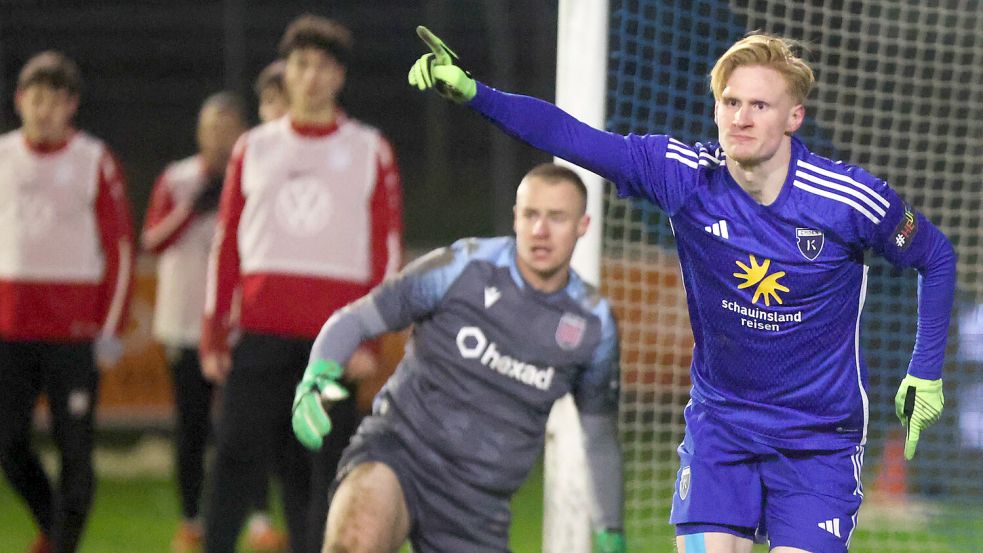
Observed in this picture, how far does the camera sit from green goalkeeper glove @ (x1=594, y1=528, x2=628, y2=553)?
3705 mm

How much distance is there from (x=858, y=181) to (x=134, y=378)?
6.19 meters

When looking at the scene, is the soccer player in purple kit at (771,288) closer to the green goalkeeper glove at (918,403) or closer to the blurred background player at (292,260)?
the green goalkeeper glove at (918,403)

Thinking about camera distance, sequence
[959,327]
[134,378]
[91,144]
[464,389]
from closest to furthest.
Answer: [464,389], [91,144], [959,327], [134,378]

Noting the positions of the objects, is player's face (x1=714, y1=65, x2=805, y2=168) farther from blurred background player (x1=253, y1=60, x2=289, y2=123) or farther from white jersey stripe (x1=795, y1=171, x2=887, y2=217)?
blurred background player (x1=253, y1=60, x2=289, y2=123)

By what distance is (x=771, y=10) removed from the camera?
5.77 metres

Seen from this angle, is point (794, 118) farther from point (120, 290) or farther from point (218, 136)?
point (218, 136)

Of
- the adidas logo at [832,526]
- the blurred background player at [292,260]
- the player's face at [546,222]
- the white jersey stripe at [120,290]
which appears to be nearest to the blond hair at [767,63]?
the player's face at [546,222]

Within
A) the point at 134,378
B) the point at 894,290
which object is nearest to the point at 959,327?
the point at 894,290

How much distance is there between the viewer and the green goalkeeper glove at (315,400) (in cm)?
347

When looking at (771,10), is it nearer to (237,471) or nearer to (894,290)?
(237,471)

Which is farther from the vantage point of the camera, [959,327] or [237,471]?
[959,327]

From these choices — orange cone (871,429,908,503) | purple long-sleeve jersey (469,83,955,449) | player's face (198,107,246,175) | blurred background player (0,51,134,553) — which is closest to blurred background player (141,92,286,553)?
player's face (198,107,246,175)

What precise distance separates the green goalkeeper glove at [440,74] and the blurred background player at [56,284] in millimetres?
2635

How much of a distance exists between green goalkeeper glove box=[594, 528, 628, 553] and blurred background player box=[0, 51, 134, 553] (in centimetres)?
223
